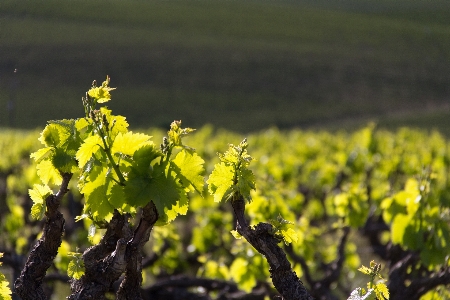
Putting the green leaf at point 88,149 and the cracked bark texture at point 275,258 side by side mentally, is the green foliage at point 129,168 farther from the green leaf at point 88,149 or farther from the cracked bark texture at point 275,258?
the cracked bark texture at point 275,258

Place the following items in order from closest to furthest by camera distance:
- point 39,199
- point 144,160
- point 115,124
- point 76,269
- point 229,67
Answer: point 144,160, point 115,124, point 76,269, point 39,199, point 229,67

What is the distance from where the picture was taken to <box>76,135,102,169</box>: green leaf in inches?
105

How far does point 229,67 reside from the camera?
172 feet

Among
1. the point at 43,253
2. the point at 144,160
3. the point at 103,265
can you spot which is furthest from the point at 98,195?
the point at 43,253

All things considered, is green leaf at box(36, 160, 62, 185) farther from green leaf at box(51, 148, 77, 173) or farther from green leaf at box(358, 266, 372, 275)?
green leaf at box(358, 266, 372, 275)

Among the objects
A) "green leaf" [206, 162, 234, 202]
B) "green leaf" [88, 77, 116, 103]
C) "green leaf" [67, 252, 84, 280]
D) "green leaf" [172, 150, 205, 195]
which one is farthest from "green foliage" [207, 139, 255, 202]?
"green leaf" [67, 252, 84, 280]

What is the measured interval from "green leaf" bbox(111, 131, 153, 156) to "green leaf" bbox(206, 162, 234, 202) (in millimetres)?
366

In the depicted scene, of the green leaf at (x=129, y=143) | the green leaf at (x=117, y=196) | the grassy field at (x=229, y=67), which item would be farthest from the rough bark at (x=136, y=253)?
the grassy field at (x=229, y=67)

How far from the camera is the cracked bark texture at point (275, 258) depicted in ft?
9.34

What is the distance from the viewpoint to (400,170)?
921 cm

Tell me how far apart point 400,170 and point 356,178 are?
2.17ft

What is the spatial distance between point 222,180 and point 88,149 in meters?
0.58

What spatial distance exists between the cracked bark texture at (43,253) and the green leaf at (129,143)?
45cm

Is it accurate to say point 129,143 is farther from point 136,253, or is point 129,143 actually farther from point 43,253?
point 43,253
